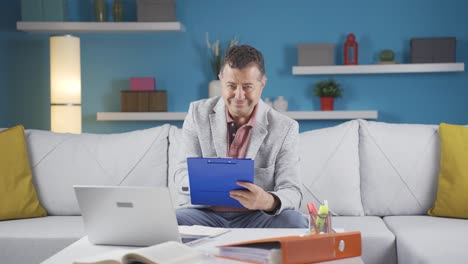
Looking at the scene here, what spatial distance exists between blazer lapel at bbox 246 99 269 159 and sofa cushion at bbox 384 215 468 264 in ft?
2.22

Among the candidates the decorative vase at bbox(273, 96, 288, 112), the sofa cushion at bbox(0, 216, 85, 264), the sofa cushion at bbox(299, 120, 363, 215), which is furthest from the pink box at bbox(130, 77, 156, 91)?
the sofa cushion at bbox(0, 216, 85, 264)

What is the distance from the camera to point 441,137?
10.4 feet

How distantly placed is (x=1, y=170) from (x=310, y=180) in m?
1.43

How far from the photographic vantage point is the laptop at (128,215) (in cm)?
175

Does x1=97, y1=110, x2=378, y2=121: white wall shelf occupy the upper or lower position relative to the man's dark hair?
lower

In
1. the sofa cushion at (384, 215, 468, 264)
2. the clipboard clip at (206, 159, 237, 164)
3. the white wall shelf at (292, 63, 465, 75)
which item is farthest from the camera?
the white wall shelf at (292, 63, 465, 75)

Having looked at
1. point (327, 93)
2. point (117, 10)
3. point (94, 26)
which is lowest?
point (327, 93)

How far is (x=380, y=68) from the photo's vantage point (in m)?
4.89

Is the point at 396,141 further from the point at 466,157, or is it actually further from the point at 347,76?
the point at 347,76

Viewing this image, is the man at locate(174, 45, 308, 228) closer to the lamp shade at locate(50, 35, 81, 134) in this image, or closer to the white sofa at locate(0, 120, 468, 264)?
the white sofa at locate(0, 120, 468, 264)

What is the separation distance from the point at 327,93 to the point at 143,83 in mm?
1342

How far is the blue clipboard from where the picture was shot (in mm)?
2111

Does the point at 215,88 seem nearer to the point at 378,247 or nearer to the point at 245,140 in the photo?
the point at 245,140

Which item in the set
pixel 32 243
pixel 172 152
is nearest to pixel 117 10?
pixel 172 152
